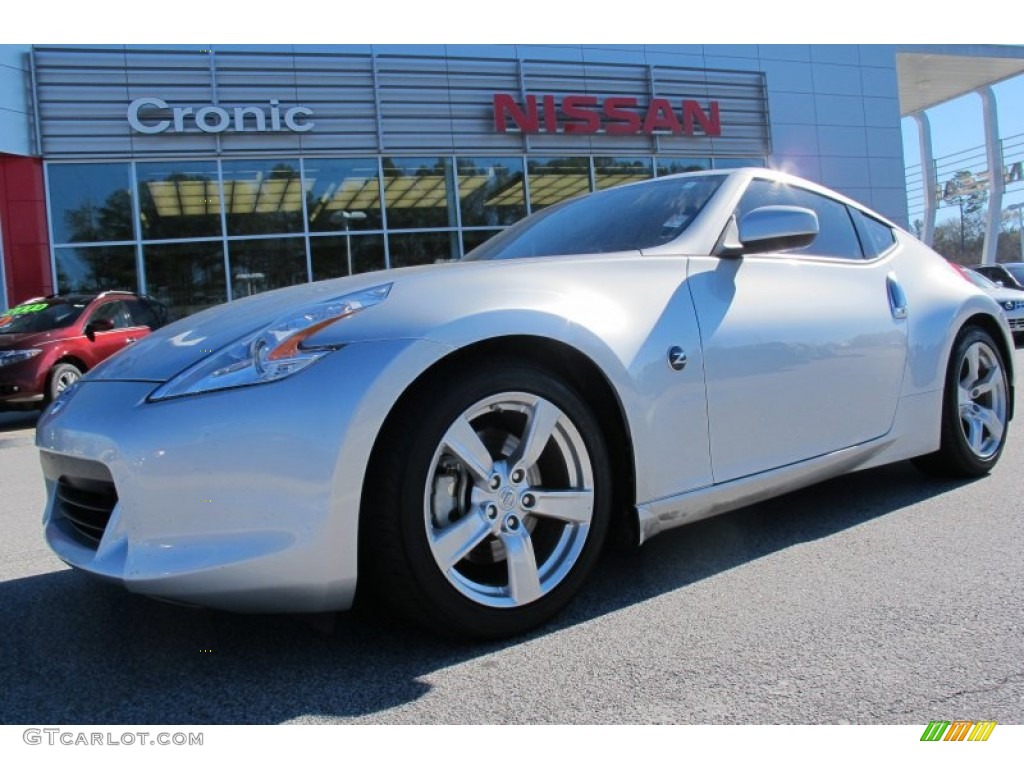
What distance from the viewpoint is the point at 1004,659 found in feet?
6.91

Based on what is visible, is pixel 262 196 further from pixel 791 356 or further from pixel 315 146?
pixel 791 356

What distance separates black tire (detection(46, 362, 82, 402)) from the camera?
9.66 meters

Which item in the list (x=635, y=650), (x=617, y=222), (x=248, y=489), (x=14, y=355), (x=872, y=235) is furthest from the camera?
(x=14, y=355)

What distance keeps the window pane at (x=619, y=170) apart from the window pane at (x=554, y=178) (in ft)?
0.88

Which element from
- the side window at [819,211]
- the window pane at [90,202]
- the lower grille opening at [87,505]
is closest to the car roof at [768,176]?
the side window at [819,211]

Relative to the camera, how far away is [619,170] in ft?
59.8

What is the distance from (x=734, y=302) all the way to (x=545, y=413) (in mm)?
892

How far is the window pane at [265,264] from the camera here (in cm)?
1578

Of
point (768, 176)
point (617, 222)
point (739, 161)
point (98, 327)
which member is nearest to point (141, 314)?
point (98, 327)

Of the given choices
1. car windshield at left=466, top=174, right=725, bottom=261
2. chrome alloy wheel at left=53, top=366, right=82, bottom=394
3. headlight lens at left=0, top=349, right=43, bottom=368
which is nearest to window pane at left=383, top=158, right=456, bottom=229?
chrome alloy wheel at left=53, top=366, right=82, bottom=394

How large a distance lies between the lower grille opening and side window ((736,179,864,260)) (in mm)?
2317

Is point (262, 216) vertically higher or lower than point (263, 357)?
higher

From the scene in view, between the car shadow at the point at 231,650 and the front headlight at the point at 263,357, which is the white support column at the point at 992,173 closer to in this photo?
the car shadow at the point at 231,650

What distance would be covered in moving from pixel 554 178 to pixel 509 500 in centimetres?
1617
